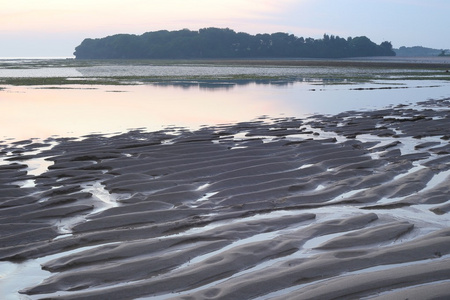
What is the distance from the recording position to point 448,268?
5.12m

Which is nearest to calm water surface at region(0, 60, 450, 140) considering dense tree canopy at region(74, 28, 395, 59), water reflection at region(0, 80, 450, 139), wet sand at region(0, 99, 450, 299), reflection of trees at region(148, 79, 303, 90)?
water reflection at region(0, 80, 450, 139)

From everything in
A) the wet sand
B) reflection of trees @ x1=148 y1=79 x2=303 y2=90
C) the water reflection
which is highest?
the wet sand

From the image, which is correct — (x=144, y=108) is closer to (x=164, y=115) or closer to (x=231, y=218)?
(x=164, y=115)

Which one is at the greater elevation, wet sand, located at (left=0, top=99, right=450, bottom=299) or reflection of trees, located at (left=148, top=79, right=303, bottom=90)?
wet sand, located at (left=0, top=99, right=450, bottom=299)

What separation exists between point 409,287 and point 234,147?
765cm

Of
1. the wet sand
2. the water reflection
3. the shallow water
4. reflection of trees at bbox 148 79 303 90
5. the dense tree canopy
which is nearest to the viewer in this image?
the wet sand

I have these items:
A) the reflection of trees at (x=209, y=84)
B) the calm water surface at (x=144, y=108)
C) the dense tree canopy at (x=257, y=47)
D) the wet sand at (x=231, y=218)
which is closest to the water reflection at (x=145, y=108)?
the calm water surface at (x=144, y=108)

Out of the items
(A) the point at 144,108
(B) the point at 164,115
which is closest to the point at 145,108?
(A) the point at 144,108

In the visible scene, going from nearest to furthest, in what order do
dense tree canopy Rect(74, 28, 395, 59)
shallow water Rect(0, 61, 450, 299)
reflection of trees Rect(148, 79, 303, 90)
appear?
1. shallow water Rect(0, 61, 450, 299)
2. reflection of trees Rect(148, 79, 303, 90)
3. dense tree canopy Rect(74, 28, 395, 59)

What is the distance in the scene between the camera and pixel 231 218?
7059mm

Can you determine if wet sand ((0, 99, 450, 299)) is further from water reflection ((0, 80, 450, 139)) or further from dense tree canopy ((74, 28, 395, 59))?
dense tree canopy ((74, 28, 395, 59))

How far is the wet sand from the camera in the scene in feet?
16.3

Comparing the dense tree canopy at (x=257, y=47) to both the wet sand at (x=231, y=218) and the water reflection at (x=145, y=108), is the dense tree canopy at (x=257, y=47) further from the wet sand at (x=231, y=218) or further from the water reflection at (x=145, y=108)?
the wet sand at (x=231, y=218)

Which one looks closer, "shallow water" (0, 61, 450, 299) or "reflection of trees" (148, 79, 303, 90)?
"shallow water" (0, 61, 450, 299)
